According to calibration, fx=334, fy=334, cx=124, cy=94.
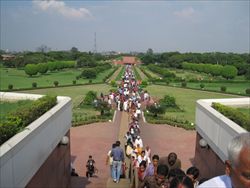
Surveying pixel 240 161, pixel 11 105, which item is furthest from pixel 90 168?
pixel 240 161

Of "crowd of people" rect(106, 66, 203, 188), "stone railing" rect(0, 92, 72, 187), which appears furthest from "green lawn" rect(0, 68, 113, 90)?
"stone railing" rect(0, 92, 72, 187)

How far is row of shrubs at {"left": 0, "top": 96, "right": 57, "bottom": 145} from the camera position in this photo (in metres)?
5.80

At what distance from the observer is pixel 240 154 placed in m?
1.63

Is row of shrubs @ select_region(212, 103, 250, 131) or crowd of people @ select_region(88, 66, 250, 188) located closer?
crowd of people @ select_region(88, 66, 250, 188)

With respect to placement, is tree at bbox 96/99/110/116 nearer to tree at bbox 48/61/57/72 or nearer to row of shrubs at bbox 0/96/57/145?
row of shrubs at bbox 0/96/57/145

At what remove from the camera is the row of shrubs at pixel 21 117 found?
5.80 metres

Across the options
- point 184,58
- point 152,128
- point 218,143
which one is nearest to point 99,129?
point 152,128

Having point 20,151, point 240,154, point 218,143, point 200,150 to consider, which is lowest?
point 200,150

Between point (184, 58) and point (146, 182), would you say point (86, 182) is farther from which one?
point (184, 58)

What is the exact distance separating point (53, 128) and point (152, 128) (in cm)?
1199

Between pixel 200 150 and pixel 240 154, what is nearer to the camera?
pixel 240 154

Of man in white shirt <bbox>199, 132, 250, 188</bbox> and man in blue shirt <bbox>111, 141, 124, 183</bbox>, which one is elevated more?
man in white shirt <bbox>199, 132, 250, 188</bbox>

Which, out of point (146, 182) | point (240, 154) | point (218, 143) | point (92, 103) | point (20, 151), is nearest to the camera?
point (240, 154)

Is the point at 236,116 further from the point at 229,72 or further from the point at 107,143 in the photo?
the point at 229,72
